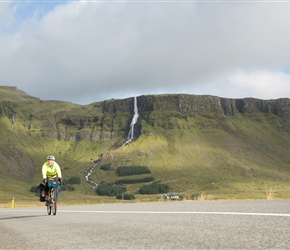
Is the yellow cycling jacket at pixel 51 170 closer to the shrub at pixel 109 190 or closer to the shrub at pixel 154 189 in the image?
the shrub at pixel 154 189

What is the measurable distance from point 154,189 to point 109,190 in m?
19.3

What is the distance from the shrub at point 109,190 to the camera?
182m

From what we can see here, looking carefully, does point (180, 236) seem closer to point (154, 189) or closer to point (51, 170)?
point (51, 170)

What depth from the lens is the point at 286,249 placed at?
629 cm

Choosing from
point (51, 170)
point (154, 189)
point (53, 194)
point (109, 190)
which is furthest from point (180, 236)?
point (109, 190)

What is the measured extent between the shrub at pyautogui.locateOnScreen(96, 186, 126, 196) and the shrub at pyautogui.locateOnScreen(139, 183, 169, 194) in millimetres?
9139

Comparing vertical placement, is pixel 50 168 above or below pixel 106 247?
above

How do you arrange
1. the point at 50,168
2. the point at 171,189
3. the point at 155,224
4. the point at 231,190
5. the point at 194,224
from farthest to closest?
the point at 171,189 → the point at 231,190 → the point at 50,168 → the point at 155,224 → the point at 194,224

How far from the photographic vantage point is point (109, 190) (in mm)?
185500

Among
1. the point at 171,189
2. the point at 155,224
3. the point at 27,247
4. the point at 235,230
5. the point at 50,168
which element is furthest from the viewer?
the point at 171,189

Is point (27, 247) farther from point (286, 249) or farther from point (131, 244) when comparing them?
point (286, 249)

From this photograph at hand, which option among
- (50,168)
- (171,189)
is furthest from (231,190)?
(50,168)

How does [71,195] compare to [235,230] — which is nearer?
[235,230]

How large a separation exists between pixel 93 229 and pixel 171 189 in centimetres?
17557
